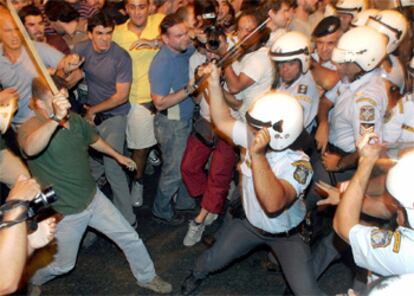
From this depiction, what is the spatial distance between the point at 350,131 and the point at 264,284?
1527 mm

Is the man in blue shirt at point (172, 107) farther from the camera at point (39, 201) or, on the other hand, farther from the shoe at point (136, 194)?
the camera at point (39, 201)

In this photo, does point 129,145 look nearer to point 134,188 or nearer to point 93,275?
point 134,188

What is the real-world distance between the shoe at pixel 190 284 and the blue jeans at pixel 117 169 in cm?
112

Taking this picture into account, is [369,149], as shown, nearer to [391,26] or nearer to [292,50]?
[292,50]

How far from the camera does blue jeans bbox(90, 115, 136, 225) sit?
519 cm

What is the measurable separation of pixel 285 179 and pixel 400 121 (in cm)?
132

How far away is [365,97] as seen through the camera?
4312 millimetres

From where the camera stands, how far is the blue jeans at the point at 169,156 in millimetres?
5332

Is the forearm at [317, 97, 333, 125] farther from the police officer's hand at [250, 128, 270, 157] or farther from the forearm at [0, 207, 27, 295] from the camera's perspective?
the forearm at [0, 207, 27, 295]

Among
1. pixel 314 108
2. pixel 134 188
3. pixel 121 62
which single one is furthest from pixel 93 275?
pixel 314 108

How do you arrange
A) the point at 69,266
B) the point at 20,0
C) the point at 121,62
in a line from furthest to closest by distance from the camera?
the point at 20,0 → the point at 121,62 → the point at 69,266

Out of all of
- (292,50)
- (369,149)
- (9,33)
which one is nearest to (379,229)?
(369,149)

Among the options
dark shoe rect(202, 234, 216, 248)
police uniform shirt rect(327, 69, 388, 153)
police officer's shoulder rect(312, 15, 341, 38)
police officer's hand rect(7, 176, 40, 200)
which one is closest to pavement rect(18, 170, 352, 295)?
dark shoe rect(202, 234, 216, 248)

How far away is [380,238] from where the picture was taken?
2.84 m
